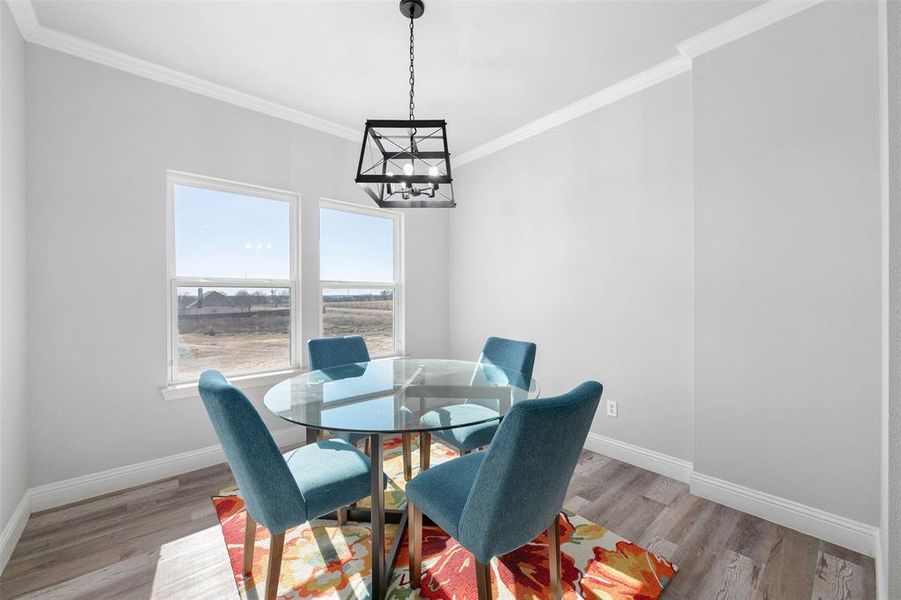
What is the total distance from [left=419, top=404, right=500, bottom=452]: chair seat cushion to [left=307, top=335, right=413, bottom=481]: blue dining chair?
469mm

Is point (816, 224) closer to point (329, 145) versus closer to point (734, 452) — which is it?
point (734, 452)

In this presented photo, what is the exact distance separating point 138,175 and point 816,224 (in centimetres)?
405

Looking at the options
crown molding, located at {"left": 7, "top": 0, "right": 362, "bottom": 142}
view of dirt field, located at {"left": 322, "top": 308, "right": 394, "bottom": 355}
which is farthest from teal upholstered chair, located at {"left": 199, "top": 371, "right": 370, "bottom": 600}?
crown molding, located at {"left": 7, "top": 0, "right": 362, "bottom": 142}

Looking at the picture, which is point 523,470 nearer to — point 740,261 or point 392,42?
point 740,261

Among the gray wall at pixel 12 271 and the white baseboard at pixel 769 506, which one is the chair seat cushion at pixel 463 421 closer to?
the white baseboard at pixel 769 506

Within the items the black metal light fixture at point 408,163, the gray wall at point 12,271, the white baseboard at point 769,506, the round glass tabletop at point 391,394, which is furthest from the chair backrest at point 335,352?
the white baseboard at point 769,506

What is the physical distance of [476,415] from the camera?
63.9 inches

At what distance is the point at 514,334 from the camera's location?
3592 mm

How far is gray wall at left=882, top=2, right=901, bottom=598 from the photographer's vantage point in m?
0.91

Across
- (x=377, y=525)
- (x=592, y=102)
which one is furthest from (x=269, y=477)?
(x=592, y=102)

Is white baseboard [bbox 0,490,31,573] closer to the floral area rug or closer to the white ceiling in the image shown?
the floral area rug

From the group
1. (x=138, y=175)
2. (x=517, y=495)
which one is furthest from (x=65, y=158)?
(x=517, y=495)

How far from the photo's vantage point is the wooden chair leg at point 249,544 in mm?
1607

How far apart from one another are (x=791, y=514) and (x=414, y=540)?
6.71ft
